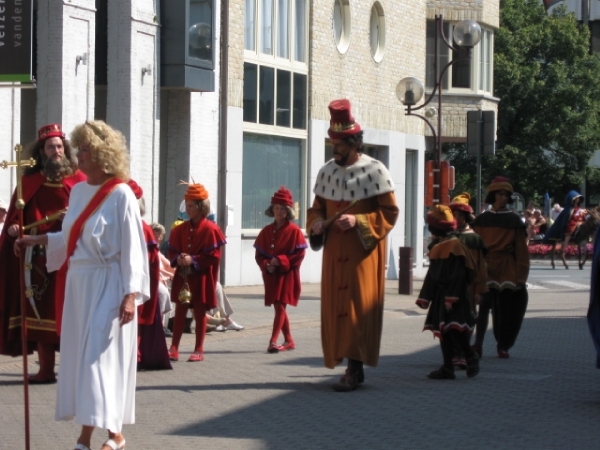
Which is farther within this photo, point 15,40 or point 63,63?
point 63,63

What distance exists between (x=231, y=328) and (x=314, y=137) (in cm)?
1134

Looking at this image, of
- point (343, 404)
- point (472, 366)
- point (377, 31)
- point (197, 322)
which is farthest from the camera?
point (377, 31)

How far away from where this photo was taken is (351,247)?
36.2 ft

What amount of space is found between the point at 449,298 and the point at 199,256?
2.51 meters

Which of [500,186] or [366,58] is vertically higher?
[366,58]

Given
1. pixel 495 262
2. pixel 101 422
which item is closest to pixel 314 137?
pixel 495 262

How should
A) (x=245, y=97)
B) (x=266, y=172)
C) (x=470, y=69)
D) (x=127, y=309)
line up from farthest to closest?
(x=470, y=69)
(x=266, y=172)
(x=245, y=97)
(x=127, y=309)

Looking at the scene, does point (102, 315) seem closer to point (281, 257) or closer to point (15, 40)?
→ point (281, 257)

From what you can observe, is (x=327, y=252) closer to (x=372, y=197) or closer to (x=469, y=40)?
(x=372, y=197)

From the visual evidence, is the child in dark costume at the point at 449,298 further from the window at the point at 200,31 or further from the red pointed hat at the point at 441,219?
the window at the point at 200,31

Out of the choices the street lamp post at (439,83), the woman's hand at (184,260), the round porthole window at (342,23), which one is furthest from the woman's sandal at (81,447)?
the round porthole window at (342,23)

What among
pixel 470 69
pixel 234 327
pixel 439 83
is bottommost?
pixel 234 327

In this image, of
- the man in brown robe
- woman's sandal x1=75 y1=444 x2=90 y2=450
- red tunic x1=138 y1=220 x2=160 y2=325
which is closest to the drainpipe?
red tunic x1=138 y1=220 x2=160 y2=325

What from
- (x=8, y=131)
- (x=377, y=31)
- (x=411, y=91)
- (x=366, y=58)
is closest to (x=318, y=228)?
(x=8, y=131)
